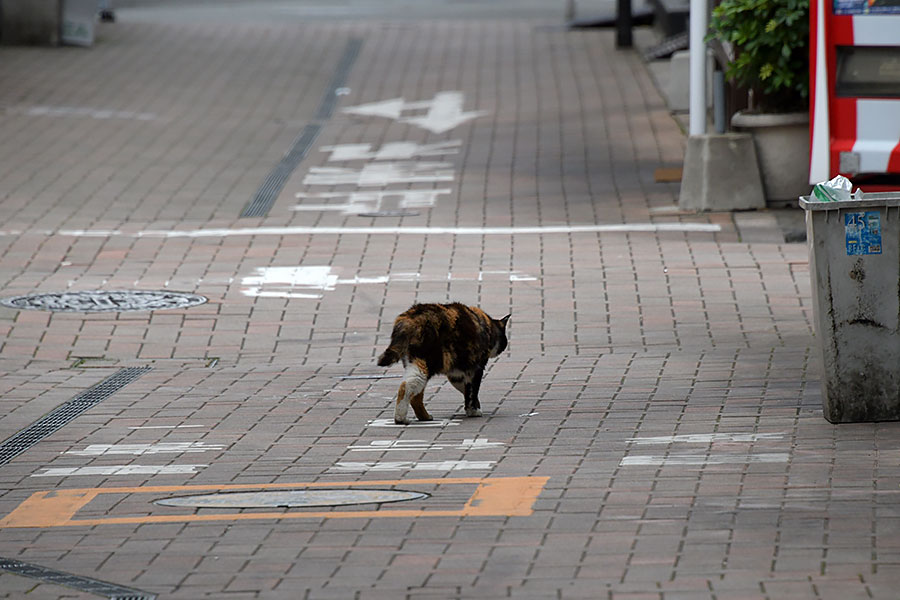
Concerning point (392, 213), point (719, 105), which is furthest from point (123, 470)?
point (719, 105)

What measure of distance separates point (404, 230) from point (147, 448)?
7238 millimetres

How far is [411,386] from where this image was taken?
8.96m

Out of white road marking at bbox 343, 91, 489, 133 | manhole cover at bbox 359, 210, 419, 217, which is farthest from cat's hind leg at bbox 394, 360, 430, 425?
white road marking at bbox 343, 91, 489, 133

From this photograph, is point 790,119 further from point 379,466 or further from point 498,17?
point 498,17

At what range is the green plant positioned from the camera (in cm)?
1579

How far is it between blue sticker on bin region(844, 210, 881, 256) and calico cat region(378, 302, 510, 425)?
2060 millimetres

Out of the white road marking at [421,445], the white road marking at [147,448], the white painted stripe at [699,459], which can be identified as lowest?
the white road marking at [147,448]

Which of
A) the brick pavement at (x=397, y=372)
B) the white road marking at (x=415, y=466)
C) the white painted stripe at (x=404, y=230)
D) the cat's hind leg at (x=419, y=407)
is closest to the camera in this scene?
the brick pavement at (x=397, y=372)

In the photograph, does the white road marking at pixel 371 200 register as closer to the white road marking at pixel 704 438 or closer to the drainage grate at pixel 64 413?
the drainage grate at pixel 64 413

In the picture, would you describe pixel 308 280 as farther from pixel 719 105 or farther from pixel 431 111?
pixel 431 111

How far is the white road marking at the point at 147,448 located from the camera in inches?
347

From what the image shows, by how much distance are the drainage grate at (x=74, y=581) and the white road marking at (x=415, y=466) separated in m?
1.92

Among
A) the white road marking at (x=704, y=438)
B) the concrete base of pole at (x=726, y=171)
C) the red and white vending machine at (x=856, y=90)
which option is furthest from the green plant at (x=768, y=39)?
the white road marking at (x=704, y=438)

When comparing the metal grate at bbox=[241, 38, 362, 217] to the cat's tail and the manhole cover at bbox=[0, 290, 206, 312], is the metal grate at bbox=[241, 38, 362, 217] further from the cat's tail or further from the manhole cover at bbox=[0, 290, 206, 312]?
the cat's tail
